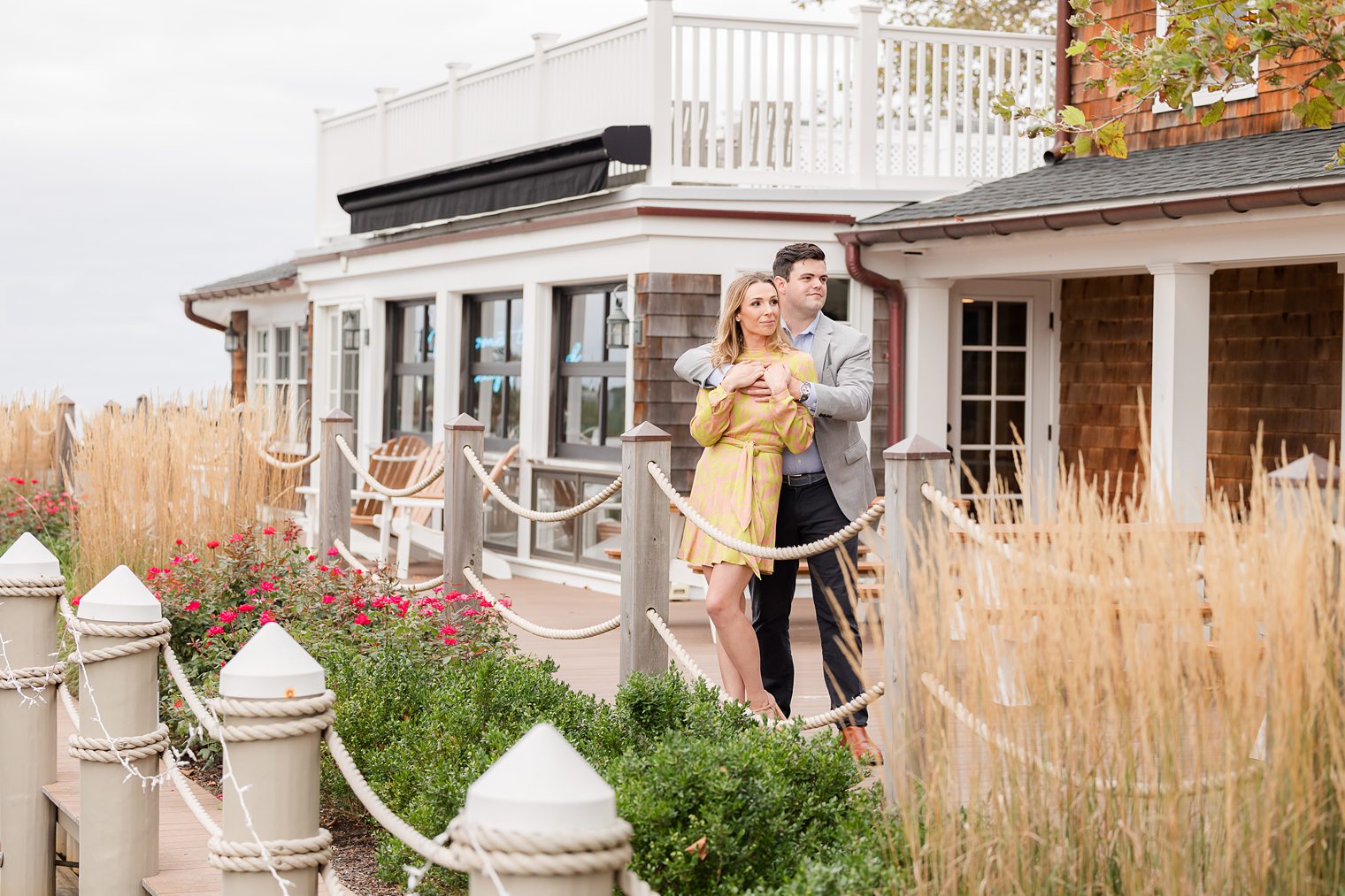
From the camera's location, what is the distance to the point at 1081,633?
9.15ft

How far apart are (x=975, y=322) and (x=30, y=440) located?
7680mm

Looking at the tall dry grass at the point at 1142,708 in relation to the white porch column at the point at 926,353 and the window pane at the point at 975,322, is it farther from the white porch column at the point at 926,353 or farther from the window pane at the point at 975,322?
the window pane at the point at 975,322

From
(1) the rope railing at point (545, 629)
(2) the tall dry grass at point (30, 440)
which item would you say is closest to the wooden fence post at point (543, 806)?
(1) the rope railing at point (545, 629)

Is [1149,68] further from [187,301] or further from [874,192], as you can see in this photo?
[187,301]

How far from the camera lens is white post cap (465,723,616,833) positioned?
7.33 feet

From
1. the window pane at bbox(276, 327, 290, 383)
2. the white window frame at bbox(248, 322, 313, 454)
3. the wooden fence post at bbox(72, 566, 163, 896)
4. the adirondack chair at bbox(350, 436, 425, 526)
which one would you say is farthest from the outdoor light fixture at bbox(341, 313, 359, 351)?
the wooden fence post at bbox(72, 566, 163, 896)

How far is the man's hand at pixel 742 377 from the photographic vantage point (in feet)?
17.3

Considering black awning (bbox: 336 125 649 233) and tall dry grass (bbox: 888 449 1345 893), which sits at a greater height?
black awning (bbox: 336 125 649 233)

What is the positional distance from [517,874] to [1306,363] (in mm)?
9250

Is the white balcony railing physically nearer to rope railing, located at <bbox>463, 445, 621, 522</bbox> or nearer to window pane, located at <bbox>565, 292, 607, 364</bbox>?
window pane, located at <bbox>565, 292, 607, 364</bbox>

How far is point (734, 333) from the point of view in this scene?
5492 millimetres

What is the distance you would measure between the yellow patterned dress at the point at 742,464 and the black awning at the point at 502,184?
226 inches

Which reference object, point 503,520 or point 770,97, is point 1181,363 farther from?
point 503,520

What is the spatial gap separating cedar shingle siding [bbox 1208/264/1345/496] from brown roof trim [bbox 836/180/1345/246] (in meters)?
1.88
